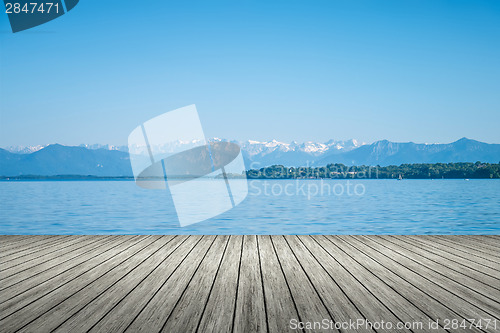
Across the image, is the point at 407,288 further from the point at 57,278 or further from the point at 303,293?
the point at 57,278

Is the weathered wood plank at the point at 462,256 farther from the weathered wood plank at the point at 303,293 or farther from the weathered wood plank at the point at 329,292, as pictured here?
the weathered wood plank at the point at 303,293

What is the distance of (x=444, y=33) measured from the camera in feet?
130

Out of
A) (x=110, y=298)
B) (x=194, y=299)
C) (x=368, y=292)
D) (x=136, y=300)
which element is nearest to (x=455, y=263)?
(x=368, y=292)

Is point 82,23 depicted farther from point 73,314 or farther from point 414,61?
point 73,314

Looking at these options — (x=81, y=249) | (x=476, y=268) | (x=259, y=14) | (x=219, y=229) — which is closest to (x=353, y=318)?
(x=476, y=268)

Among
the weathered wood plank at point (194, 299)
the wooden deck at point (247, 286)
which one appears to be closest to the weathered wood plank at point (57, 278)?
the wooden deck at point (247, 286)

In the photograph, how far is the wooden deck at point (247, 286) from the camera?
200 centimetres

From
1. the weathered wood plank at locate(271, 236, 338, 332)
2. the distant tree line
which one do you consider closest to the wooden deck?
the weathered wood plank at locate(271, 236, 338, 332)

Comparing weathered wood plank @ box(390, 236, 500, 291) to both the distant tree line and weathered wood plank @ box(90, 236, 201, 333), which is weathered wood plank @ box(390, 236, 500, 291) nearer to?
weathered wood plank @ box(90, 236, 201, 333)

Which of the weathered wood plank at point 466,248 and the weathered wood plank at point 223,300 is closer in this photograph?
the weathered wood plank at point 223,300

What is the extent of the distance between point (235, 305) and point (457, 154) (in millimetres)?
117356

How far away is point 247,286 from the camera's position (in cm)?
264

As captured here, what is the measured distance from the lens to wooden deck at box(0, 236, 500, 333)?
1999mm

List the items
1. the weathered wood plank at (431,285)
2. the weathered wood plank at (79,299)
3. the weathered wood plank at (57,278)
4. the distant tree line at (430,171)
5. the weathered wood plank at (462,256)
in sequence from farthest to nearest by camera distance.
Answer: the distant tree line at (430,171) → the weathered wood plank at (462,256) → the weathered wood plank at (57,278) → the weathered wood plank at (431,285) → the weathered wood plank at (79,299)
